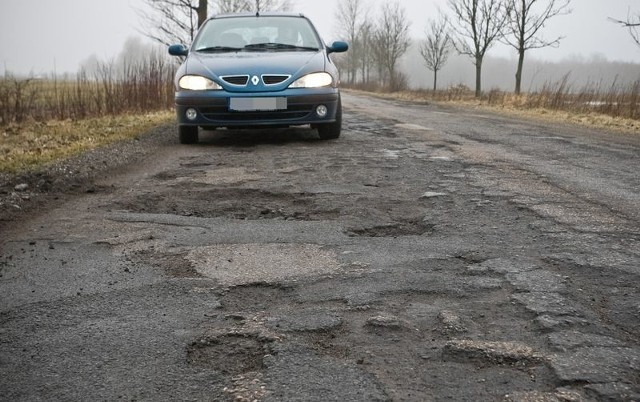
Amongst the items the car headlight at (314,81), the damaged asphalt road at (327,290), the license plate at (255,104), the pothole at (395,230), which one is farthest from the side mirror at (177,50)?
the pothole at (395,230)

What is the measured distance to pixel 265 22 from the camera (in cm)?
676

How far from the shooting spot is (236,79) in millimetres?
5668

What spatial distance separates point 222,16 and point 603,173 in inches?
194

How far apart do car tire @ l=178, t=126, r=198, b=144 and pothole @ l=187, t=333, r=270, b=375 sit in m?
4.74

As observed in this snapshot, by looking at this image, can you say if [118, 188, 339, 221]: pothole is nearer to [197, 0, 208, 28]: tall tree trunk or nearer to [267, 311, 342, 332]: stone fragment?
[267, 311, 342, 332]: stone fragment

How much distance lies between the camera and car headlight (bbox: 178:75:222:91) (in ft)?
18.7

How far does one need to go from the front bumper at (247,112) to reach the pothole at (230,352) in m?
4.26

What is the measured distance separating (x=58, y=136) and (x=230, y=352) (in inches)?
239

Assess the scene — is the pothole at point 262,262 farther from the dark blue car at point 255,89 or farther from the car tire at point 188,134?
the car tire at point 188,134

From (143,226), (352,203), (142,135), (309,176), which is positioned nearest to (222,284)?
(143,226)

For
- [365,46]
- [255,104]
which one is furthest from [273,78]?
[365,46]

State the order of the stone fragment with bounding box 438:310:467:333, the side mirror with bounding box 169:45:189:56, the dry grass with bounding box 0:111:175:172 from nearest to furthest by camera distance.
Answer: the stone fragment with bounding box 438:310:467:333
the dry grass with bounding box 0:111:175:172
the side mirror with bounding box 169:45:189:56

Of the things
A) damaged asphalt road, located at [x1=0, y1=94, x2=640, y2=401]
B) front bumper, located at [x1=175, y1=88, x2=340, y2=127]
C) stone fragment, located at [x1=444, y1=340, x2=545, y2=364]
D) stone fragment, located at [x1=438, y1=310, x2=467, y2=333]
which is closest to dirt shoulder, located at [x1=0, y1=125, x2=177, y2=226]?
damaged asphalt road, located at [x1=0, y1=94, x2=640, y2=401]

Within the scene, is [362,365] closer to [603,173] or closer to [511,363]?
[511,363]
